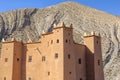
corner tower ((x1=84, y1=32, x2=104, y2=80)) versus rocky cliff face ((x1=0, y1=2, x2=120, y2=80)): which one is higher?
rocky cliff face ((x1=0, y1=2, x2=120, y2=80))

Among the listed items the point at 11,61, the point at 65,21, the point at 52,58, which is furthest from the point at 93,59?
the point at 65,21

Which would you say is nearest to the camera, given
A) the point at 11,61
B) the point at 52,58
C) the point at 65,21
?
the point at 52,58

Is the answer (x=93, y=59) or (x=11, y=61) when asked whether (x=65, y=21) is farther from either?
(x=11, y=61)

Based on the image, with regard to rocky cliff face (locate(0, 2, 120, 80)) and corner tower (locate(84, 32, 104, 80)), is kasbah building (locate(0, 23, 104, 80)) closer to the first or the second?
Result: corner tower (locate(84, 32, 104, 80))

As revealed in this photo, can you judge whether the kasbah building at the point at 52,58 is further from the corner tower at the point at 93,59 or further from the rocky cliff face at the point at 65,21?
the rocky cliff face at the point at 65,21

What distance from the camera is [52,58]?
49.9 metres

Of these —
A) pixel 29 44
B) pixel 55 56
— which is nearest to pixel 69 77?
pixel 55 56

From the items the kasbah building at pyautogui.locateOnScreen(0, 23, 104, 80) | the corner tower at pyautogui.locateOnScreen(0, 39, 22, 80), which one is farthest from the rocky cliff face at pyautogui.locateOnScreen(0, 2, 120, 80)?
the corner tower at pyautogui.locateOnScreen(0, 39, 22, 80)

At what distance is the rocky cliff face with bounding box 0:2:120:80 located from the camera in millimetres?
119125

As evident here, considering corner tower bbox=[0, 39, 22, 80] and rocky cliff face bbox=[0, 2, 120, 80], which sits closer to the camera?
corner tower bbox=[0, 39, 22, 80]

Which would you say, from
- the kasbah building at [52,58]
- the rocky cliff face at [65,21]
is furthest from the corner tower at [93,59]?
the rocky cliff face at [65,21]

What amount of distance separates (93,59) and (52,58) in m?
8.39

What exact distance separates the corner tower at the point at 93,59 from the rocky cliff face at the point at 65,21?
55.4 m

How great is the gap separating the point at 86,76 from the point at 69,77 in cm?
658
